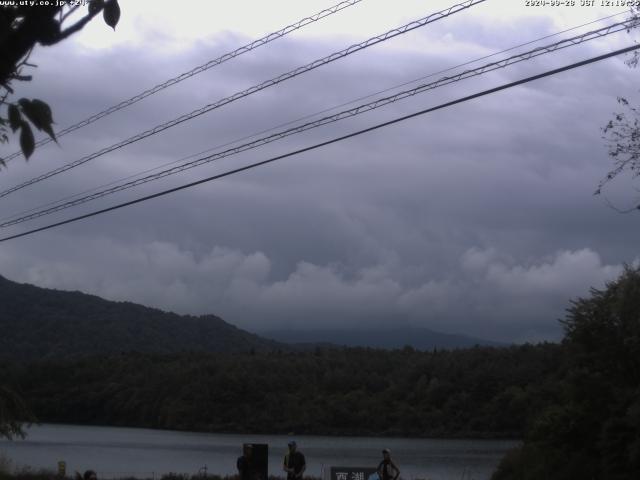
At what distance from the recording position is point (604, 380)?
21969mm

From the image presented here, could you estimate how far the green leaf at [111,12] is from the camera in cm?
397

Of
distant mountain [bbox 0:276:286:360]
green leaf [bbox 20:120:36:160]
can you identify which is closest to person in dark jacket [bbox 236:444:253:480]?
green leaf [bbox 20:120:36:160]

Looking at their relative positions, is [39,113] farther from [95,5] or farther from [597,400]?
[597,400]

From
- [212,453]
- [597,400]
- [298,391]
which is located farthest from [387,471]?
[298,391]

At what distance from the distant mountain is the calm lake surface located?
35062 millimetres

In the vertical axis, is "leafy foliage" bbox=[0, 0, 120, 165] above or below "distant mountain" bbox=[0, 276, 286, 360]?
below

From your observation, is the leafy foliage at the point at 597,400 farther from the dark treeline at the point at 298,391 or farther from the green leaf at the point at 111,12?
the dark treeline at the point at 298,391

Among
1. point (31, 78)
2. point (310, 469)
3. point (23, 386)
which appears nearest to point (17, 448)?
point (23, 386)

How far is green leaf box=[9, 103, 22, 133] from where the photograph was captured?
3812 millimetres

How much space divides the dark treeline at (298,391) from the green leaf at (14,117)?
161ft

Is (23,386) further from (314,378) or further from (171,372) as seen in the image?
(314,378)

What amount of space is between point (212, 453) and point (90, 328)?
76.9m

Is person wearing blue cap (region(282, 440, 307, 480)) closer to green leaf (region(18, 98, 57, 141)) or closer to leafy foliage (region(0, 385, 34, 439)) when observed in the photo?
leafy foliage (region(0, 385, 34, 439))

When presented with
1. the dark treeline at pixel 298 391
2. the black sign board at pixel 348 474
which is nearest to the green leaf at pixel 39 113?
the black sign board at pixel 348 474
